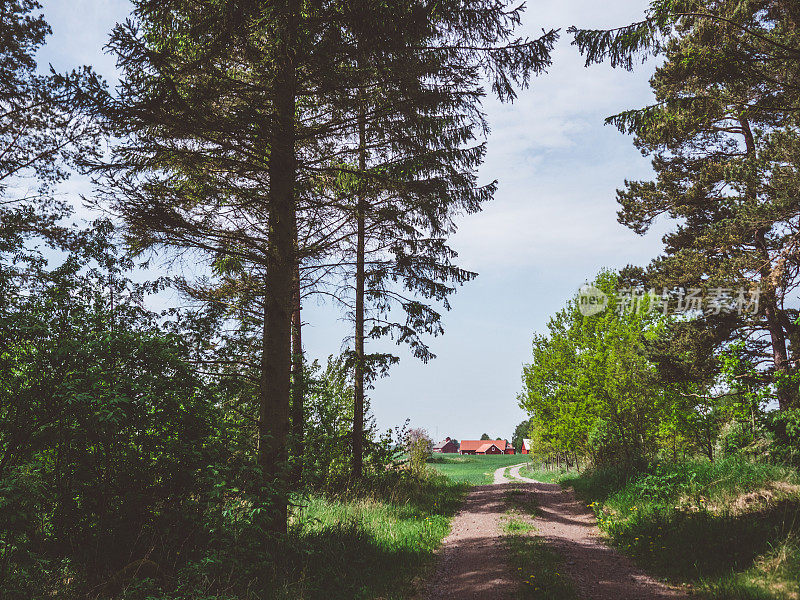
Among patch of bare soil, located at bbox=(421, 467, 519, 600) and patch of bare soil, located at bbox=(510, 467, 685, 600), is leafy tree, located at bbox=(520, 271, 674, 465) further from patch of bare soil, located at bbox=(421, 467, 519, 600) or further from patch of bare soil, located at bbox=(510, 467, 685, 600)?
patch of bare soil, located at bbox=(421, 467, 519, 600)

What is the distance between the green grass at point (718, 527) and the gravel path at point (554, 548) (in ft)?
1.34

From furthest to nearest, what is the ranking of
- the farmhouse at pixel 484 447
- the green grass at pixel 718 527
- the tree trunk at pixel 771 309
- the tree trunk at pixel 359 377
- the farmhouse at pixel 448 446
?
the farmhouse at pixel 448 446, the farmhouse at pixel 484 447, the tree trunk at pixel 359 377, the tree trunk at pixel 771 309, the green grass at pixel 718 527

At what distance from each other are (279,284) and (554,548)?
6.78m

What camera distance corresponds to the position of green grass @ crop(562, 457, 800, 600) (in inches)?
213

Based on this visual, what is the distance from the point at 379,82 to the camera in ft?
24.4

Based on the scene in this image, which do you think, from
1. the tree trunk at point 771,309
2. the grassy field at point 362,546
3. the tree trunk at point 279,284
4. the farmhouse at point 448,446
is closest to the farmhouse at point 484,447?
the farmhouse at point 448,446

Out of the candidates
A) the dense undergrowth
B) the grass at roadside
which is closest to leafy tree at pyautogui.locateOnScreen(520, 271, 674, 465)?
the grass at roadside

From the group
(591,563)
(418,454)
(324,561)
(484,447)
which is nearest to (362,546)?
(324,561)

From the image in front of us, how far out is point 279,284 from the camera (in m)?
7.15

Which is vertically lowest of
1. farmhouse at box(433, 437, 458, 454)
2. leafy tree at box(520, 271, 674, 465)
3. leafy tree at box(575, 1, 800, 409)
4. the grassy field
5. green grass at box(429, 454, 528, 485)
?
farmhouse at box(433, 437, 458, 454)

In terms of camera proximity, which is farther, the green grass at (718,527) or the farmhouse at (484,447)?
the farmhouse at (484,447)

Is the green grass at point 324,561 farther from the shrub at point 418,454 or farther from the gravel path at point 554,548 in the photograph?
the shrub at point 418,454

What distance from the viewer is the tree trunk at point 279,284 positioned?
6324mm

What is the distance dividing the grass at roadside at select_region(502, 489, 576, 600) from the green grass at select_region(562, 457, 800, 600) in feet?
5.10
